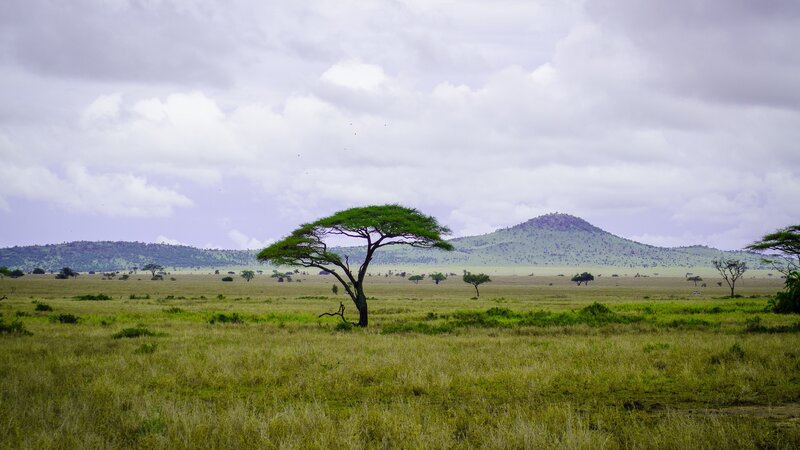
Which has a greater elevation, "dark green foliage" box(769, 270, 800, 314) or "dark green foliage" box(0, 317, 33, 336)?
"dark green foliage" box(769, 270, 800, 314)

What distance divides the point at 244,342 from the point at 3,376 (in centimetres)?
963

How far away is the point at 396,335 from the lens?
2670cm

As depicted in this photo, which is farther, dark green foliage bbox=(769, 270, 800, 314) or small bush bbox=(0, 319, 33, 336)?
dark green foliage bbox=(769, 270, 800, 314)

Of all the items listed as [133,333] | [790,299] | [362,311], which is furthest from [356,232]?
[790,299]

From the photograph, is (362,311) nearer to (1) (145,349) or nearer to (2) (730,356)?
(1) (145,349)

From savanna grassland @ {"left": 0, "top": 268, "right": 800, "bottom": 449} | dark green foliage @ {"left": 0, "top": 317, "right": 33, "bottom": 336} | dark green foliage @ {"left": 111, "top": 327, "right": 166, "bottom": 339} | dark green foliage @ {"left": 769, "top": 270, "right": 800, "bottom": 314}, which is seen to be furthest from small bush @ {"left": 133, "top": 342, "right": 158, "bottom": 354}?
dark green foliage @ {"left": 769, "top": 270, "right": 800, "bottom": 314}

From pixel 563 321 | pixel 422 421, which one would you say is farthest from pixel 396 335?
pixel 422 421

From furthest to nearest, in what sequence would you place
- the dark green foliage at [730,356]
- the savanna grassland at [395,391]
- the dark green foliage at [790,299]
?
1. the dark green foliage at [790,299]
2. the dark green foliage at [730,356]
3. the savanna grassland at [395,391]

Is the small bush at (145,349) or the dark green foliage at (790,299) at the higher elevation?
the dark green foliage at (790,299)

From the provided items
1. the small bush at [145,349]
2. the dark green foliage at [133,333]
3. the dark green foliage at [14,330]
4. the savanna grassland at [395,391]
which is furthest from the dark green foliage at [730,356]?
the dark green foliage at [14,330]

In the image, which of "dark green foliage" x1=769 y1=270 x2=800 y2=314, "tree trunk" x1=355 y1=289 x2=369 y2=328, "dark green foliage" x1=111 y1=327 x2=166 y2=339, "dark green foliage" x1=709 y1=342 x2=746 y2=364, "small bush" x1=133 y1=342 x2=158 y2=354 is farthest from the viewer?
"dark green foliage" x1=769 y1=270 x2=800 y2=314

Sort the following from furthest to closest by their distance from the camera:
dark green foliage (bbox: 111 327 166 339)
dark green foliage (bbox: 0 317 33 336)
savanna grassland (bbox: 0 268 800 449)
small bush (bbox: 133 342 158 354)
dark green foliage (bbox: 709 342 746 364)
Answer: dark green foliage (bbox: 0 317 33 336), dark green foliage (bbox: 111 327 166 339), small bush (bbox: 133 342 158 354), dark green foliage (bbox: 709 342 746 364), savanna grassland (bbox: 0 268 800 449)

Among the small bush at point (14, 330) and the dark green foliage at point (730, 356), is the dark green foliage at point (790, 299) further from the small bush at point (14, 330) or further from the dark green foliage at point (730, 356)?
the small bush at point (14, 330)

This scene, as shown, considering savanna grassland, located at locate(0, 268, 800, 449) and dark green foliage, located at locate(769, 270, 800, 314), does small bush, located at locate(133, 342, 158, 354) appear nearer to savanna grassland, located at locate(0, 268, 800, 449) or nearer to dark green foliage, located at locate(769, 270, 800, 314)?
savanna grassland, located at locate(0, 268, 800, 449)
